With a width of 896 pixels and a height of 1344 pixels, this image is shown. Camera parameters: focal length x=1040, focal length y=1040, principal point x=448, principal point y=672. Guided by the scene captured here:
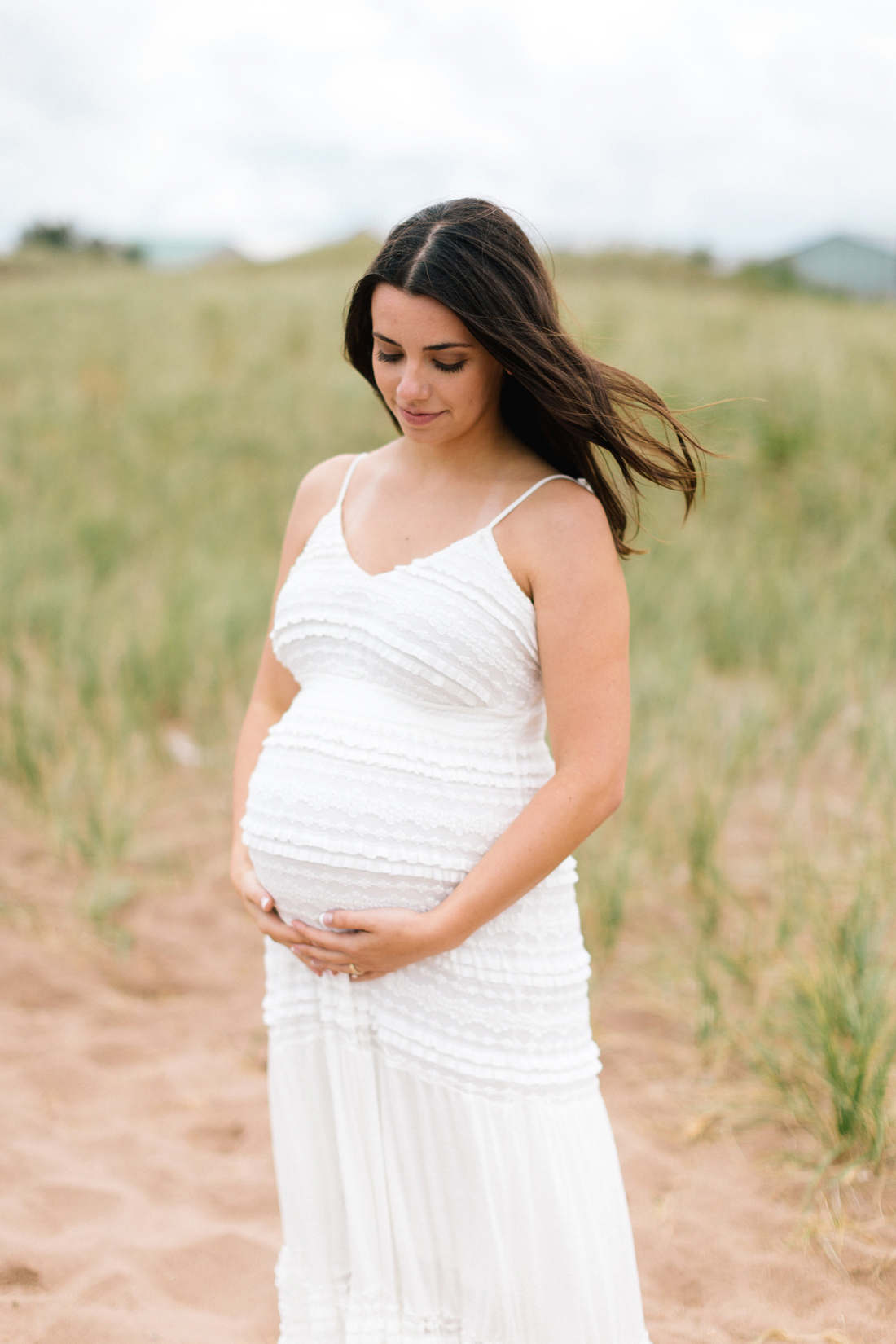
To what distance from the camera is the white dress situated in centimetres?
144

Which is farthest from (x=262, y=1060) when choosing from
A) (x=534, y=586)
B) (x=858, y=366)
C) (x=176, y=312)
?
(x=176, y=312)

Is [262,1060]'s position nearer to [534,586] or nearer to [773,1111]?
[773,1111]

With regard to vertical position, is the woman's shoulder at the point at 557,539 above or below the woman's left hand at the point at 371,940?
above

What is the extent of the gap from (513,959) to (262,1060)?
1.65m

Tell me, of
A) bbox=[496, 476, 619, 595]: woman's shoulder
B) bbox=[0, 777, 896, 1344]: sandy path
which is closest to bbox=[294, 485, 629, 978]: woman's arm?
bbox=[496, 476, 619, 595]: woman's shoulder

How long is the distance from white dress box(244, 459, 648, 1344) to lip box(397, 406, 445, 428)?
164mm

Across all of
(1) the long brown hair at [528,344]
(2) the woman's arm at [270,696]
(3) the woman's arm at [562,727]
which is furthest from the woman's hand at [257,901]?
(1) the long brown hair at [528,344]

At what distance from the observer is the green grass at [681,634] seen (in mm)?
2873

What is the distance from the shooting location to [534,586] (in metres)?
1.40

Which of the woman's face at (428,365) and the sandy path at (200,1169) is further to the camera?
the sandy path at (200,1169)

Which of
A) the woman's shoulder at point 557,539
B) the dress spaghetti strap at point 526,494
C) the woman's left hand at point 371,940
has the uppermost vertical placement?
the dress spaghetti strap at point 526,494

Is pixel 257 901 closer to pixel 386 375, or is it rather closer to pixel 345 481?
pixel 345 481

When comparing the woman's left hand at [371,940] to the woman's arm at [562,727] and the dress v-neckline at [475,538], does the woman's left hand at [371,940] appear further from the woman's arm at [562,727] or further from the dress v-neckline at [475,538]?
the dress v-neckline at [475,538]

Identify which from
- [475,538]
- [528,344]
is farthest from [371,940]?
[528,344]
